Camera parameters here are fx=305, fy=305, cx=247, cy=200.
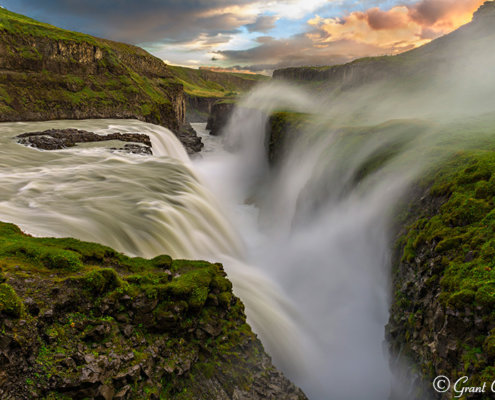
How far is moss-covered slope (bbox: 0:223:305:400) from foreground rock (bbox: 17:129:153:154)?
24.8 meters

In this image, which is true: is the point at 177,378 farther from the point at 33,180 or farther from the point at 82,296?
the point at 33,180

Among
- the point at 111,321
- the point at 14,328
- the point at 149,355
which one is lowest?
the point at 149,355

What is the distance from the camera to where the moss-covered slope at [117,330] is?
510 centimetres

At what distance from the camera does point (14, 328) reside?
5062 mm

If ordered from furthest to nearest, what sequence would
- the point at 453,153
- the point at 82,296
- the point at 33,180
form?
the point at 33,180 → the point at 453,153 → the point at 82,296

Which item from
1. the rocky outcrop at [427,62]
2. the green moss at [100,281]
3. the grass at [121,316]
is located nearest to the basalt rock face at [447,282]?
the grass at [121,316]

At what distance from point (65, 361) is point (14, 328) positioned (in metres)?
1.00

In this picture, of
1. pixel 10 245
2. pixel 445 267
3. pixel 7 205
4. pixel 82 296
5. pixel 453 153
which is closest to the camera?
pixel 82 296

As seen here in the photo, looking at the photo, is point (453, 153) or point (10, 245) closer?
point (10, 245)

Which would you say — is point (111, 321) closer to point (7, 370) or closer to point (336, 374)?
point (7, 370)

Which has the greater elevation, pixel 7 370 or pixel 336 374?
pixel 7 370

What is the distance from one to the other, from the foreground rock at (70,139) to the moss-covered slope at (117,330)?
24.8 meters

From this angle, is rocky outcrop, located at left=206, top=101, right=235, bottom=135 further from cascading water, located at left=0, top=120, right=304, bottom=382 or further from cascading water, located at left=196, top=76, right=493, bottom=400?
cascading water, located at left=0, top=120, right=304, bottom=382

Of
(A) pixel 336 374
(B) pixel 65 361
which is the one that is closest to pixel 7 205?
(B) pixel 65 361
